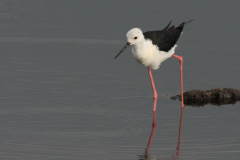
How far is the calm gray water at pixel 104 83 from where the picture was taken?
8.13m

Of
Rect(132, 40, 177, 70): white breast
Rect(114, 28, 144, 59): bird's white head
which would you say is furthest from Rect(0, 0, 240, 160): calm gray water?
Rect(114, 28, 144, 59): bird's white head

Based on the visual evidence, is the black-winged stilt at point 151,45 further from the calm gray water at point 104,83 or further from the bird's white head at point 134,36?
the calm gray water at point 104,83

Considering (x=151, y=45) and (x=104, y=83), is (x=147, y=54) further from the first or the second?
(x=104, y=83)

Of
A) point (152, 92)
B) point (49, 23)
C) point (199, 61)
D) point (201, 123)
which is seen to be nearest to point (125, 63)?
point (199, 61)

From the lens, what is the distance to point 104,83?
40.9 feet

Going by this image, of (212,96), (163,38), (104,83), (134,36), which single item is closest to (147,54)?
(134,36)

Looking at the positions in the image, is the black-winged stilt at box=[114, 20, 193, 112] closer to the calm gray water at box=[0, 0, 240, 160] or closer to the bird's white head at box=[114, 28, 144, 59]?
the bird's white head at box=[114, 28, 144, 59]

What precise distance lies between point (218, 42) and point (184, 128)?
8826 mm

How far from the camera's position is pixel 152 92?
11.9 metres

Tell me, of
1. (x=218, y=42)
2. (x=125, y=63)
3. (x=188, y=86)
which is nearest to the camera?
(x=188, y=86)

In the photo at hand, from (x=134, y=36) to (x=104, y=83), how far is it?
97.7 inches

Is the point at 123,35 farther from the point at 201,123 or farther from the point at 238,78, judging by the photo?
the point at 201,123

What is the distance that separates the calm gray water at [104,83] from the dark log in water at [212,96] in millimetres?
377

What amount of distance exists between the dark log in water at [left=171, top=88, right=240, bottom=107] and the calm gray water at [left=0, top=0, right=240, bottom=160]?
0.38 m
